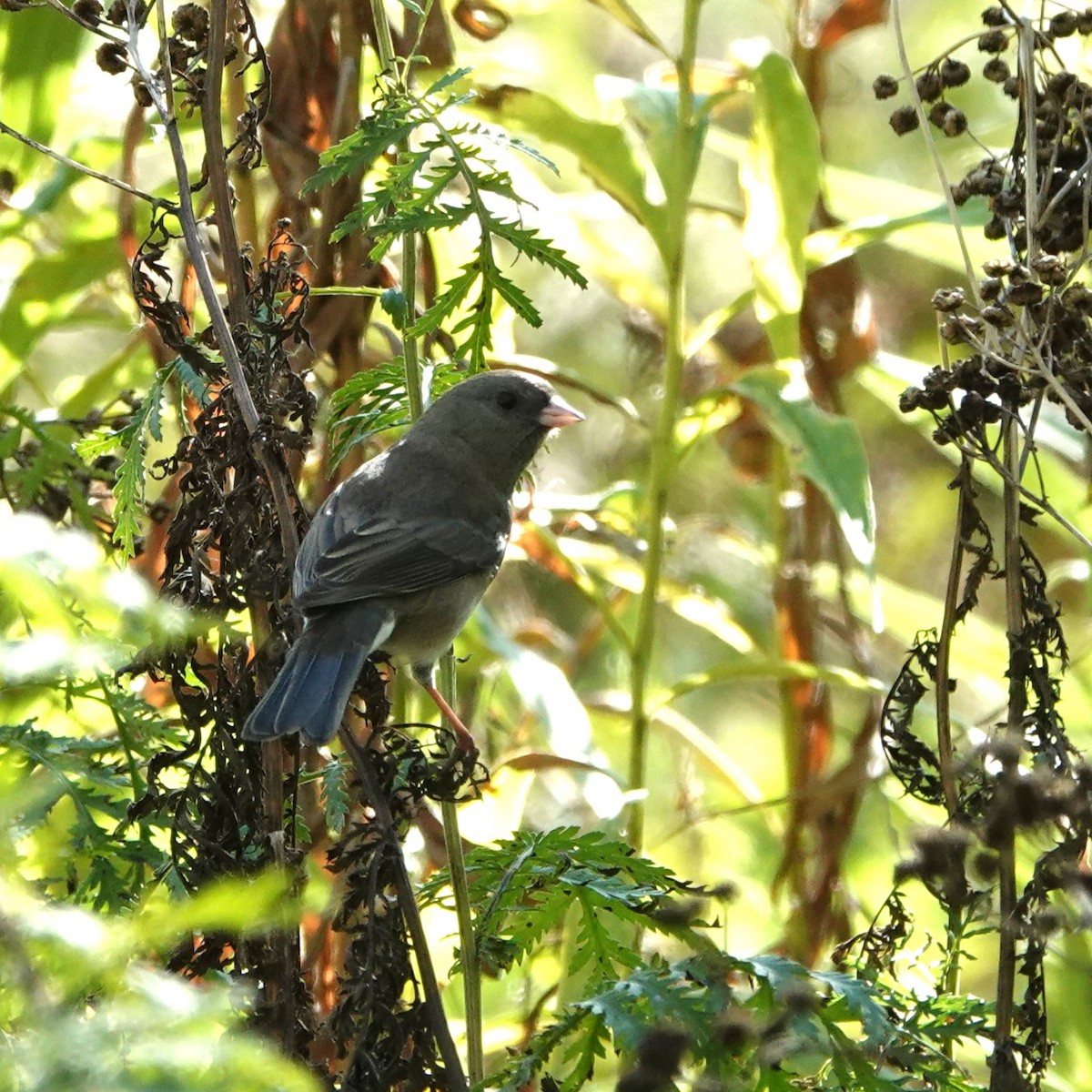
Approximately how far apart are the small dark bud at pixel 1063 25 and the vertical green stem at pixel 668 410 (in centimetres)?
98

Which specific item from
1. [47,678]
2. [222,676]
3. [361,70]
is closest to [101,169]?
[361,70]

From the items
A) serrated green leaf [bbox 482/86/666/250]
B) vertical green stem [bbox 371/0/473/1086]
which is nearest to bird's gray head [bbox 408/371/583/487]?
serrated green leaf [bbox 482/86/666/250]

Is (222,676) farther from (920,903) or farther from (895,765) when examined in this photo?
(920,903)

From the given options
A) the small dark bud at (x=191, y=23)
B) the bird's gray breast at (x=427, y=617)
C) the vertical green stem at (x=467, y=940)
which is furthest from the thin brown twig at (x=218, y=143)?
the bird's gray breast at (x=427, y=617)

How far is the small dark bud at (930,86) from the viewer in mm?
2191

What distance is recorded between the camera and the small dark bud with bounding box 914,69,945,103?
2191 mm

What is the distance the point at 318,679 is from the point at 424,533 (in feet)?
4.09

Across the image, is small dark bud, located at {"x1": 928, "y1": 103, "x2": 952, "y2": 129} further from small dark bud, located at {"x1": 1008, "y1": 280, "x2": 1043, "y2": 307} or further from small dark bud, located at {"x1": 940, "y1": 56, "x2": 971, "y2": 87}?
small dark bud, located at {"x1": 1008, "y1": 280, "x2": 1043, "y2": 307}

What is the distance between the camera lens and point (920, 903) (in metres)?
3.63

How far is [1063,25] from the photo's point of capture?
2166 mm

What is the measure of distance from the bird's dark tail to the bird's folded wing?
0.08 m

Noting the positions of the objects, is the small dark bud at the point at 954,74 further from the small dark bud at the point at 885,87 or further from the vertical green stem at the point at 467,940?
the vertical green stem at the point at 467,940

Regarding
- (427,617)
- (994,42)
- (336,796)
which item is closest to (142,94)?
(336,796)

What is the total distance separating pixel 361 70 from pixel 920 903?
2365 mm
